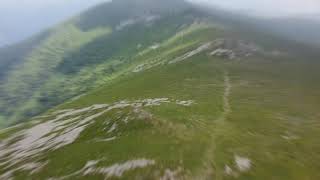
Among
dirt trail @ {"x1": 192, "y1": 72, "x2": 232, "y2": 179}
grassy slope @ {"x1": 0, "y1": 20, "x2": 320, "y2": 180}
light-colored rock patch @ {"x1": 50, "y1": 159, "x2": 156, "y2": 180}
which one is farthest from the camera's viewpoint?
light-colored rock patch @ {"x1": 50, "y1": 159, "x2": 156, "y2": 180}

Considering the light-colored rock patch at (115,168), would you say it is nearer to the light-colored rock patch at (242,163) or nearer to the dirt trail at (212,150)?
the dirt trail at (212,150)

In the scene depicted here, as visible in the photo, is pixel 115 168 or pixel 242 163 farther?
pixel 115 168

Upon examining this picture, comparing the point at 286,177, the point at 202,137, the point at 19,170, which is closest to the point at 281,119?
the point at 202,137

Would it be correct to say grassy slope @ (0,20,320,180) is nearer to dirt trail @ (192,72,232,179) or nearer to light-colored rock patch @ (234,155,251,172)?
dirt trail @ (192,72,232,179)

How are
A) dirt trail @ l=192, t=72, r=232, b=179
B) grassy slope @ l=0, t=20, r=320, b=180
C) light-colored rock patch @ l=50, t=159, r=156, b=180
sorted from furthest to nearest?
light-colored rock patch @ l=50, t=159, r=156, b=180 < grassy slope @ l=0, t=20, r=320, b=180 < dirt trail @ l=192, t=72, r=232, b=179

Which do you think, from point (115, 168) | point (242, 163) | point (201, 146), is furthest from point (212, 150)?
point (115, 168)

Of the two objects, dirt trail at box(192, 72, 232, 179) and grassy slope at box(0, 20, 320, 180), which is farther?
grassy slope at box(0, 20, 320, 180)

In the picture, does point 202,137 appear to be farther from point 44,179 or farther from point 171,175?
point 44,179

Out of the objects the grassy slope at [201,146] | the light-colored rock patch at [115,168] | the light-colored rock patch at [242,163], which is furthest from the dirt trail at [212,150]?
the light-colored rock patch at [115,168]

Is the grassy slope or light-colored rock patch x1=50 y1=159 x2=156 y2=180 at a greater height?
light-colored rock patch x1=50 y1=159 x2=156 y2=180

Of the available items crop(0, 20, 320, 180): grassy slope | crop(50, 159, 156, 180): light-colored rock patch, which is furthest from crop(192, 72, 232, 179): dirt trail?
crop(50, 159, 156, 180): light-colored rock patch

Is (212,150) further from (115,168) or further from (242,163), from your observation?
(115,168)
